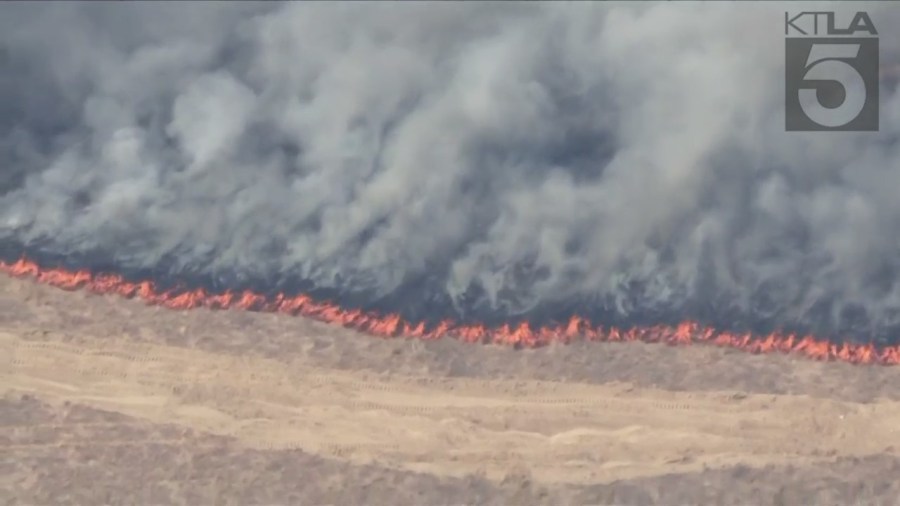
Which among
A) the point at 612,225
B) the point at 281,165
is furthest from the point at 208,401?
the point at 612,225

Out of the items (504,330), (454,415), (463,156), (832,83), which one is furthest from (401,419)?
(832,83)

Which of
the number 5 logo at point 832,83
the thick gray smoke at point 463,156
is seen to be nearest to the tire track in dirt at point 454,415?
the thick gray smoke at point 463,156

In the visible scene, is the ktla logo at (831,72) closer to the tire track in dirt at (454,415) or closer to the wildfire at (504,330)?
the wildfire at (504,330)

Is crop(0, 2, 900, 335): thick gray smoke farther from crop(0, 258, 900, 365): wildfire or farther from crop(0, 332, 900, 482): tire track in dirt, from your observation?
crop(0, 332, 900, 482): tire track in dirt

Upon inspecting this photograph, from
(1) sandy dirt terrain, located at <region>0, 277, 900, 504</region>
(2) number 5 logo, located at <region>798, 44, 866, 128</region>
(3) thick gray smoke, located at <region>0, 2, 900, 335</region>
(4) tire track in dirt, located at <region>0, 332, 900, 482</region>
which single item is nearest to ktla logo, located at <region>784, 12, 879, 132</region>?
(2) number 5 logo, located at <region>798, 44, 866, 128</region>

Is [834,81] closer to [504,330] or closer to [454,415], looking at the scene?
[504,330]
